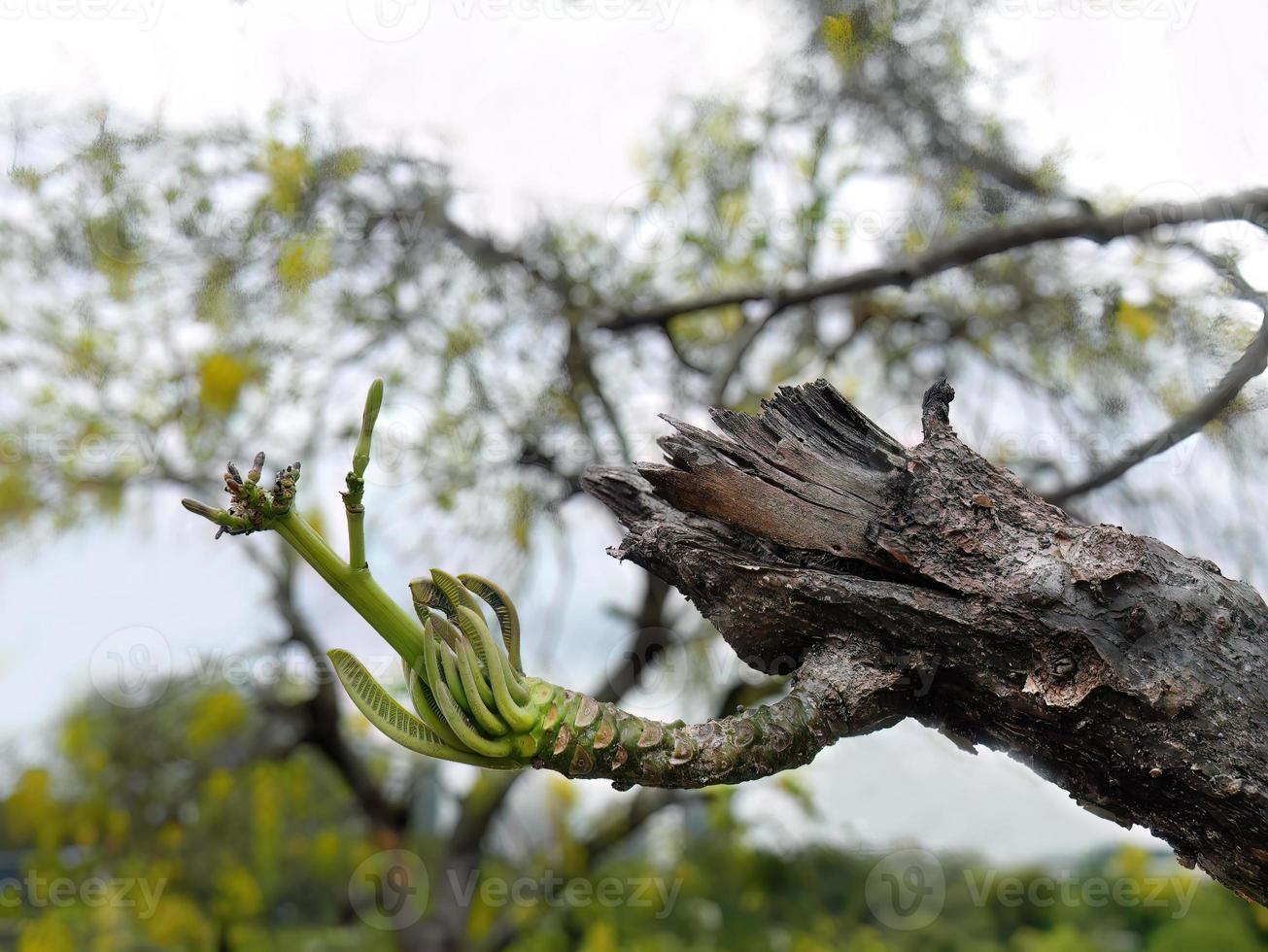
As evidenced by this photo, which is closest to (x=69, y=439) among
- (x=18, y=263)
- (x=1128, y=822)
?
(x=18, y=263)

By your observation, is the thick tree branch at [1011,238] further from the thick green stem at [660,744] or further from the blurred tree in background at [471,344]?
the thick green stem at [660,744]

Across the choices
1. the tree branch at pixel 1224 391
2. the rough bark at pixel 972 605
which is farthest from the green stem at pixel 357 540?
the tree branch at pixel 1224 391

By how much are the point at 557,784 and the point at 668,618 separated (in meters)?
0.48

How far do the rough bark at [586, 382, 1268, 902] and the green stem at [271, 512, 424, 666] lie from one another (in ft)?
0.35

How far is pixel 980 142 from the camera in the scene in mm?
1164

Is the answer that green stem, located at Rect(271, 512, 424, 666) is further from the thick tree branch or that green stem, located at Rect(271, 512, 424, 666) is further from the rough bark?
the thick tree branch

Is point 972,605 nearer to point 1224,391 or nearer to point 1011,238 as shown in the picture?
point 1224,391

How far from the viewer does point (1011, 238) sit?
3.13 feet

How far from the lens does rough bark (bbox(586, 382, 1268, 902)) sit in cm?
40

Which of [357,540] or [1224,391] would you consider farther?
[1224,391]

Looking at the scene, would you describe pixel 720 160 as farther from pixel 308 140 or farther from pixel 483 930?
pixel 483 930

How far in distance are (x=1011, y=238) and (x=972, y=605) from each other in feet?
2.12

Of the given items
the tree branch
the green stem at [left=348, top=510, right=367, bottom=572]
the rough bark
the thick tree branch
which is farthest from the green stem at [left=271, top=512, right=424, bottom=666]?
the thick tree branch

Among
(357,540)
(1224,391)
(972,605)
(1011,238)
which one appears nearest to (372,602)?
(357,540)
